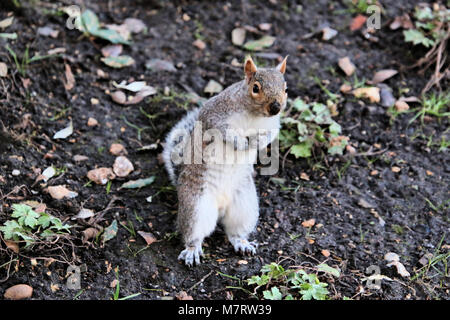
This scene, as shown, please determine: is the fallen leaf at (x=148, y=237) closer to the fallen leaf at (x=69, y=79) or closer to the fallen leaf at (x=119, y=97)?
the fallen leaf at (x=119, y=97)

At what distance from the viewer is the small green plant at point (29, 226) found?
7.47 ft

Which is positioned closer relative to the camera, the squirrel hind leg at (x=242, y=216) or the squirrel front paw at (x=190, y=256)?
the squirrel front paw at (x=190, y=256)

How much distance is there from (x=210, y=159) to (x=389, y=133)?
132 cm

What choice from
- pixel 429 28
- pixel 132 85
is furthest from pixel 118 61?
pixel 429 28

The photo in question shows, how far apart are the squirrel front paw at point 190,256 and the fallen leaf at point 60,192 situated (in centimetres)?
66

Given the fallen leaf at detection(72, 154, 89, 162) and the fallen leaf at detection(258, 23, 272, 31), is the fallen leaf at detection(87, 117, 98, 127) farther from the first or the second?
the fallen leaf at detection(258, 23, 272, 31)

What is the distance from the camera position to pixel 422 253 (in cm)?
258

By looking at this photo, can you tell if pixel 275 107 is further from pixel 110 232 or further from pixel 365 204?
pixel 110 232

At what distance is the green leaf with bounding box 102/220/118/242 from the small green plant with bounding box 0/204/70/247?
0.64 feet

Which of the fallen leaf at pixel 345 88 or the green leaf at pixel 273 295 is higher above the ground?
the fallen leaf at pixel 345 88

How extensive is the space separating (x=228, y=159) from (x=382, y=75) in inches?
60.2

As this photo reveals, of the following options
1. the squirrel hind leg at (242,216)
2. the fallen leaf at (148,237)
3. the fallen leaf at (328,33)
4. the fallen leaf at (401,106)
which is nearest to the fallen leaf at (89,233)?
the fallen leaf at (148,237)

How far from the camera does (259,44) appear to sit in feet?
12.1

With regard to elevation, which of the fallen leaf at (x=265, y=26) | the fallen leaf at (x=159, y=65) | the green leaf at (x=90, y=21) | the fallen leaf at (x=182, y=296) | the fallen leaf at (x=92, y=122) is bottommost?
the fallen leaf at (x=182, y=296)
